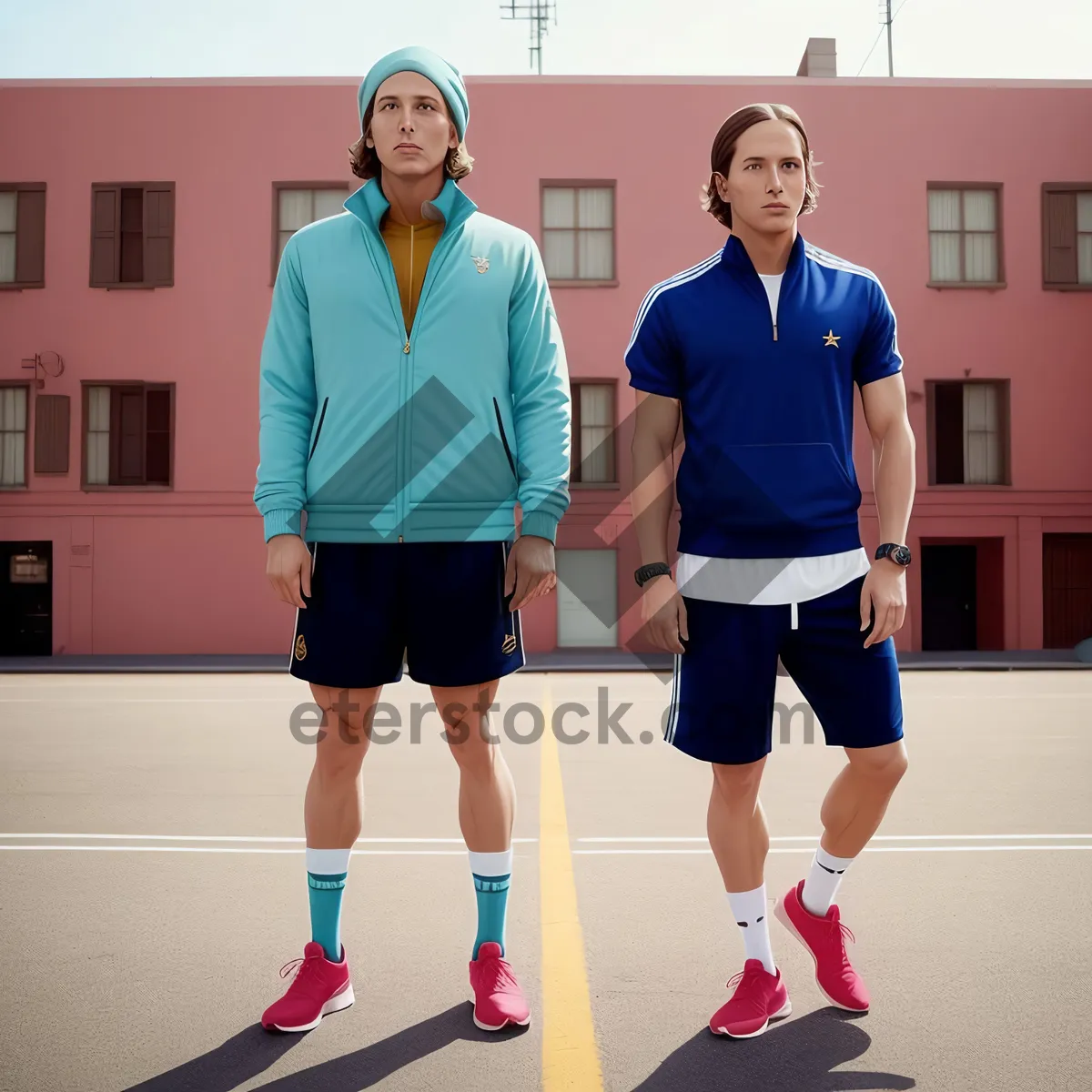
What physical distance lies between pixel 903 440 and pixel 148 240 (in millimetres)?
20332

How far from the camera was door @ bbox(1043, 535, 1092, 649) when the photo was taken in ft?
68.0

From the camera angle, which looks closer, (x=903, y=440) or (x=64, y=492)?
(x=903, y=440)

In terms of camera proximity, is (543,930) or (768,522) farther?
(543,930)

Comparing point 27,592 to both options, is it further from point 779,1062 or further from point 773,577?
point 779,1062

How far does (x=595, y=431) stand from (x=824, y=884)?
17963 millimetres

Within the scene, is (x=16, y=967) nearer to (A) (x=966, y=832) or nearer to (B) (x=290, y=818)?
(B) (x=290, y=818)

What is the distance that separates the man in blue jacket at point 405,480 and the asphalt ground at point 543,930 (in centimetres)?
30

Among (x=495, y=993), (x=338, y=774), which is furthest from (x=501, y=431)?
(x=495, y=993)

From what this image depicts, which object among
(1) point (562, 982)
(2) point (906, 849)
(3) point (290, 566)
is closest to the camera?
(3) point (290, 566)

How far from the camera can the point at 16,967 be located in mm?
3205

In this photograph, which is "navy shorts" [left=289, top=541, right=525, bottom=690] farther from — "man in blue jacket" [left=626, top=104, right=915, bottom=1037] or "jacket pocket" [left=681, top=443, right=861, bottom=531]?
"jacket pocket" [left=681, top=443, right=861, bottom=531]

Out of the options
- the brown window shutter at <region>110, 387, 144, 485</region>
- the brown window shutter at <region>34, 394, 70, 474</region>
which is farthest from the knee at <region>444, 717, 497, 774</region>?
the brown window shutter at <region>34, 394, 70, 474</region>

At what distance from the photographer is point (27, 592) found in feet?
67.3

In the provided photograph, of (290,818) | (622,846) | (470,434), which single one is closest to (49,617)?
(290,818)
